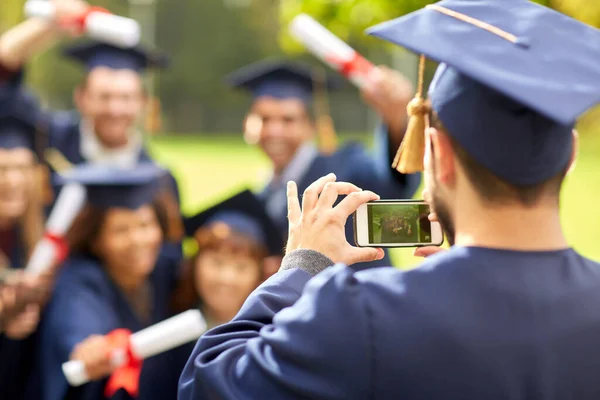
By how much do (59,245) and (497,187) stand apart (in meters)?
2.98

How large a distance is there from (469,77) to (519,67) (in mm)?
79

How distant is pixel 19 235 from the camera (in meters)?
4.41

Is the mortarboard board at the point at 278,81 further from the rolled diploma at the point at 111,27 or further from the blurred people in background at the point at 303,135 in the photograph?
the rolled diploma at the point at 111,27

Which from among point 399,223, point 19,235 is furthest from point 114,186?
point 399,223

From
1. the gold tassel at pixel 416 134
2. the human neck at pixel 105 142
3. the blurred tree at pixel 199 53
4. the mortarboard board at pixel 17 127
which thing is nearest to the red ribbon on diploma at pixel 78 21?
the mortarboard board at pixel 17 127

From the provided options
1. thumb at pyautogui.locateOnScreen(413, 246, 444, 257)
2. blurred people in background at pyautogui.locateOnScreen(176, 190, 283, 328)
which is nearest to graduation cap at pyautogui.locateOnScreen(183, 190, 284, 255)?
blurred people in background at pyautogui.locateOnScreen(176, 190, 283, 328)

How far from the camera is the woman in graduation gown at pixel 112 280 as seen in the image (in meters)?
3.52

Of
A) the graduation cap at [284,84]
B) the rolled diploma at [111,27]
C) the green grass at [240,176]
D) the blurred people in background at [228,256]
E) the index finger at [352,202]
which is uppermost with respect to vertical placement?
the rolled diploma at [111,27]

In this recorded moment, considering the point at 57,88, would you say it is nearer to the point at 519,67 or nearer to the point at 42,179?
the point at 42,179

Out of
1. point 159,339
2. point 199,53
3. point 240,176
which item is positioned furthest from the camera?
point 199,53

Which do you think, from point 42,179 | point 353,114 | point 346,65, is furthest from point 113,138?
point 353,114

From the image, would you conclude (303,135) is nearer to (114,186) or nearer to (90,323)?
(114,186)

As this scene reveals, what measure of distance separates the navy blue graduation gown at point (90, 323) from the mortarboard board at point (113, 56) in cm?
193

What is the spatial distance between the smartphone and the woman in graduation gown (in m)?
2.02
